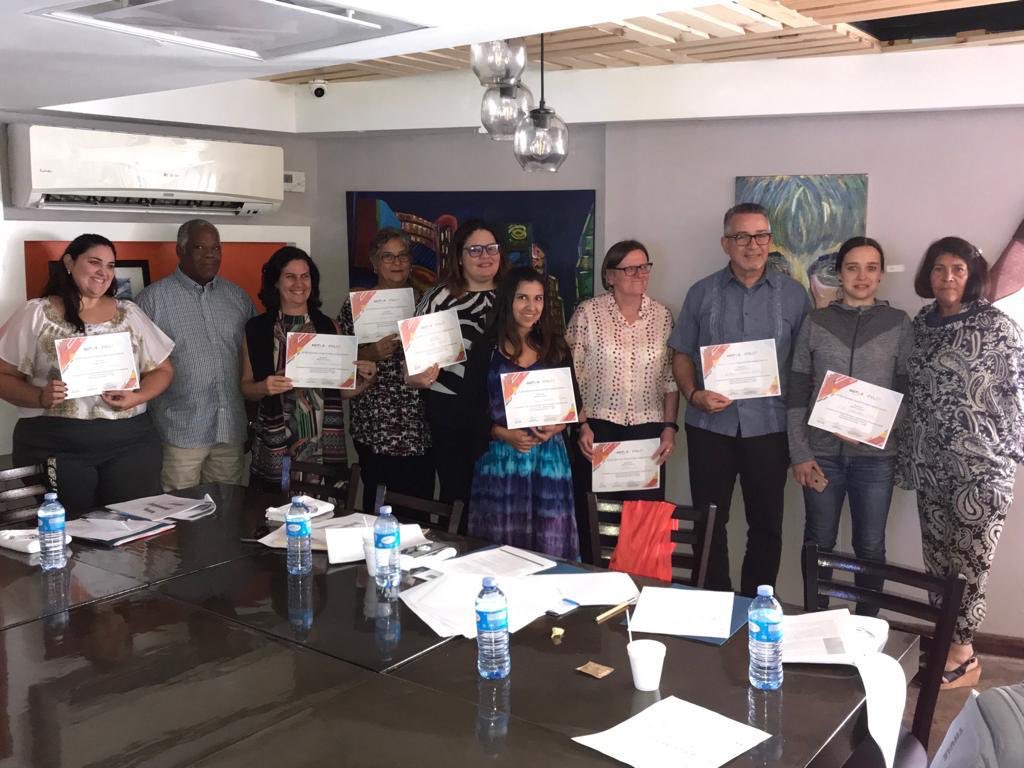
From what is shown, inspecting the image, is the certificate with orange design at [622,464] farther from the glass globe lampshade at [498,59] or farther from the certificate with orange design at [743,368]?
the glass globe lampshade at [498,59]

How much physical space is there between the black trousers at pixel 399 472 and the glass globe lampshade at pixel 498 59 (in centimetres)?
194

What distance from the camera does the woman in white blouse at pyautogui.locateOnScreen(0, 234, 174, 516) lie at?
399 cm

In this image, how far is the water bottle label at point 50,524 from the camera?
285 centimetres

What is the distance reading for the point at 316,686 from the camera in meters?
2.08

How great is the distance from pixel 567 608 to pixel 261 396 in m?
2.38

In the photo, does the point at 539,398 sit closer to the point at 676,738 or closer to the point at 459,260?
the point at 459,260

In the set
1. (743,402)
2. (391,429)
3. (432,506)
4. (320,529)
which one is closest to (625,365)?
(743,402)

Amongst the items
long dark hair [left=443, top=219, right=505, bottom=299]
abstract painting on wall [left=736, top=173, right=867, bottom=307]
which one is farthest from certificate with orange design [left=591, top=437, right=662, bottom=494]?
abstract painting on wall [left=736, top=173, right=867, bottom=307]

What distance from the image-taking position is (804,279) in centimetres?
452

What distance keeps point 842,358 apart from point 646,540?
1267 millimetres

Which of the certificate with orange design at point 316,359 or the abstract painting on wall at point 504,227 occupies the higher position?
the abstract painting on wall at point 504,227

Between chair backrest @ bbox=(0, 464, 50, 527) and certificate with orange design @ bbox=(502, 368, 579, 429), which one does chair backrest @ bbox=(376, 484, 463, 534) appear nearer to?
certificate with orange design @ bbox=(502, 368, 579, 429)

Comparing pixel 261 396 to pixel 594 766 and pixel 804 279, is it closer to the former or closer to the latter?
pixel 804 279

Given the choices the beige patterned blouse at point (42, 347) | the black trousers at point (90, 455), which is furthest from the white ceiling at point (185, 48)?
the black trousers at point (90, 455)
